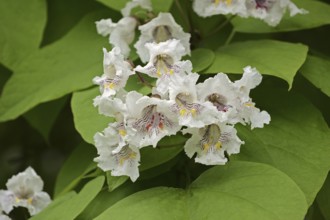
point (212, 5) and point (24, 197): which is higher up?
point (212, 5)

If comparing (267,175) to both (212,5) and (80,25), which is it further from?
→ (80,25)

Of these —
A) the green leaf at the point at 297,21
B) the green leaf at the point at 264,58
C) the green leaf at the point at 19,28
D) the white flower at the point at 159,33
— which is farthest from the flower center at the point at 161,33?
the green leaf at the point at 19,28

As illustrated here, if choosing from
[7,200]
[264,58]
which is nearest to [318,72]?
[264,58]

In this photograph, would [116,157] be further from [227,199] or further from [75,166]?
[75,166]

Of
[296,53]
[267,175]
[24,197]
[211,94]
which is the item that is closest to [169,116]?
[211,94]

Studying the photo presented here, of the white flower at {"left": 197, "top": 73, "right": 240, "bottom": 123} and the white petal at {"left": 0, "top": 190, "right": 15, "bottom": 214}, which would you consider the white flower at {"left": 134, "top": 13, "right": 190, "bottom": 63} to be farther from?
the white petal at {"left": 0, "top": 190, "right": 15, "bottom": 214}

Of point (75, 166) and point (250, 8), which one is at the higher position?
point (250, 8)

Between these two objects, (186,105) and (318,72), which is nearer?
(186,105)
